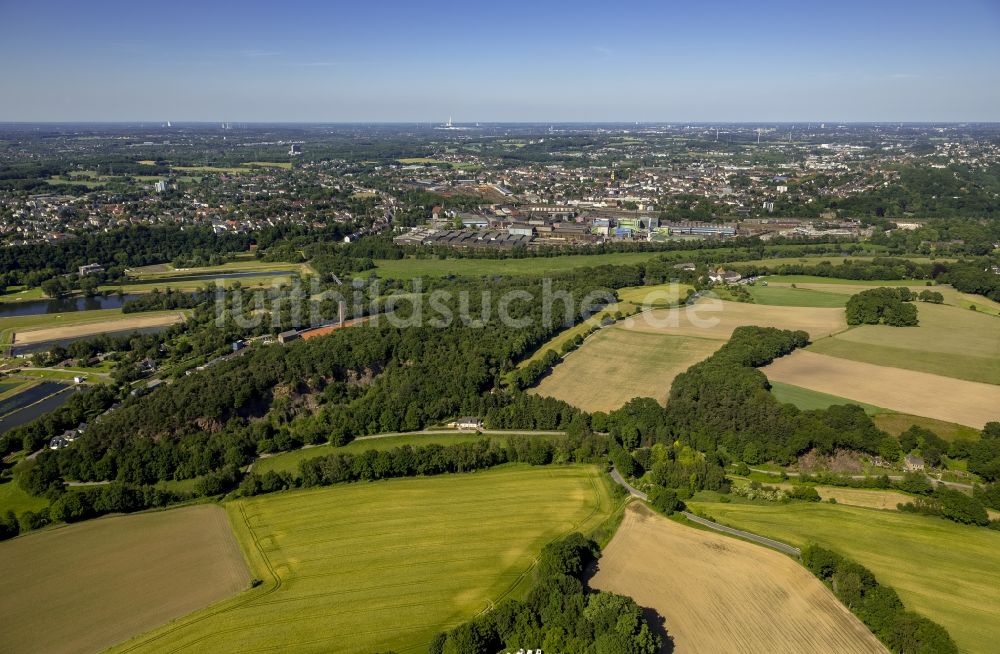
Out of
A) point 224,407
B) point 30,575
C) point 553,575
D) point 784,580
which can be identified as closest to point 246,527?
point 30,575

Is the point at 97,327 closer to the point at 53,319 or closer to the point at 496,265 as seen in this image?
the point at 53,319

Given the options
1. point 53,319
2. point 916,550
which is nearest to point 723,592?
point 916,550

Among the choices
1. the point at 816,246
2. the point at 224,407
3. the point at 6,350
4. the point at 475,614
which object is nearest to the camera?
the point at 475,614

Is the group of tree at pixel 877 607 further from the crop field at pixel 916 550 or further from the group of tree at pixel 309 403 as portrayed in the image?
the group of tree at pixel 309 403

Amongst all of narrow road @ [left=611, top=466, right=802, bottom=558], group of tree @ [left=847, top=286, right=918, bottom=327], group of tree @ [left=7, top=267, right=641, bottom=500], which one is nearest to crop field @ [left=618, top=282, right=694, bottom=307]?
group of tree @ [left=847, top=286, right=918, bottom=327]

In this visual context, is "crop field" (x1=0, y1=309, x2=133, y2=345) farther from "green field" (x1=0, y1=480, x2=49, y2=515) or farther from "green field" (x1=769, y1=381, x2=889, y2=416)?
Answer: "green field" (x1=769, y1=381, x2=889, y2=416)

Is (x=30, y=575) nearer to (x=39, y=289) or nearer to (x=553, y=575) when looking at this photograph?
(x=553, y=575)

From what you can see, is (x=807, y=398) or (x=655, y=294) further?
(x=655, y=294)
